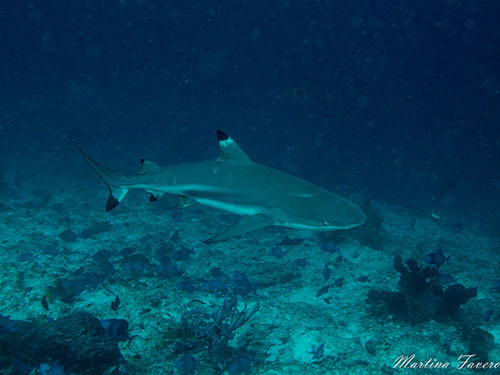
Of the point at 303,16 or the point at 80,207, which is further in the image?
the point at 303,16

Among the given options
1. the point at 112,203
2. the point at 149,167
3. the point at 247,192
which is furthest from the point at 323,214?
the point at 112,203

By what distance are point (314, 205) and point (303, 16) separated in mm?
62099

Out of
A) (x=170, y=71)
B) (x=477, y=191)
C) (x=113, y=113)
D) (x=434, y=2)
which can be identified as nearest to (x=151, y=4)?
(x=170, y=71)

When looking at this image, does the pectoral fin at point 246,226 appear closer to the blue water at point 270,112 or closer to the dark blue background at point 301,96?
the blue water at point 270,112

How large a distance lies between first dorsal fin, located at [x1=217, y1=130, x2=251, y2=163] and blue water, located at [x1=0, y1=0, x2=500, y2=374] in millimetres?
3303

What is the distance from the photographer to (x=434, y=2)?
46188 millimetres

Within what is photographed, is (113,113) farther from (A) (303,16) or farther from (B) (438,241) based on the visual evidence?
(B) (438,241)

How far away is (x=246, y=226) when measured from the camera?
4852 mm

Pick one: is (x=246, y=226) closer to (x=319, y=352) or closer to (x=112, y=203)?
(x=319, y=352)

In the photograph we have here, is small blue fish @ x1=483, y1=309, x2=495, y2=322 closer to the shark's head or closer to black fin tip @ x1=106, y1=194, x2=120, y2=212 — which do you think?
the shark's head

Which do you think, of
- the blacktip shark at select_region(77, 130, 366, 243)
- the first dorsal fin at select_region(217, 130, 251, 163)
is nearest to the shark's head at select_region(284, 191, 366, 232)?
the blacktip shark at select_region(77, 130, 366, 243)

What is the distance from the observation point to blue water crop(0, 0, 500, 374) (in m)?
13.9

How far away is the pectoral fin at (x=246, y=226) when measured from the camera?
451 centimetres
